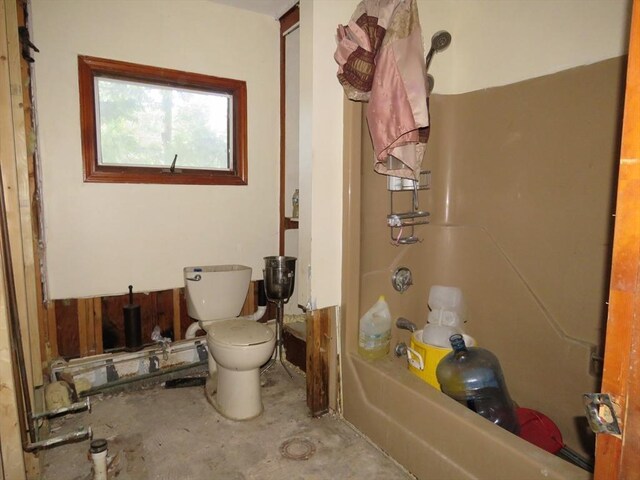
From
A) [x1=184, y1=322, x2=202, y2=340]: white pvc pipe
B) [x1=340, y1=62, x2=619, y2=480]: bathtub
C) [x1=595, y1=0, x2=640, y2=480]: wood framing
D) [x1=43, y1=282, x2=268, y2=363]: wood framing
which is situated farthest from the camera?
[x1=184, y1=322, x2=202, y2=340]: white pvc pipe

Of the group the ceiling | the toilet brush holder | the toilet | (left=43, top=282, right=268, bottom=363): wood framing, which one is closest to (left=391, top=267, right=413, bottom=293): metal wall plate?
the toilet

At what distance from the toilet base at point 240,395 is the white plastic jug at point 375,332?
58cm

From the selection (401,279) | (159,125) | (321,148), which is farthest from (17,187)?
(401,279)

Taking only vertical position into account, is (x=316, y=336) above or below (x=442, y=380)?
above

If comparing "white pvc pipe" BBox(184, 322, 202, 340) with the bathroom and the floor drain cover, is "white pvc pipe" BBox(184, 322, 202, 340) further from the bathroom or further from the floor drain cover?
the floor drain cover

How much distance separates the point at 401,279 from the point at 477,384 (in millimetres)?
613

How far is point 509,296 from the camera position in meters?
1.92

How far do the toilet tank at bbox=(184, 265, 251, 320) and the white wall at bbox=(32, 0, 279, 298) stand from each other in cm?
20

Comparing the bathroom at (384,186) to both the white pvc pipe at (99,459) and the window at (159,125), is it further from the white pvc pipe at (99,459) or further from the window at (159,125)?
the white pvc pipe at (99,459)

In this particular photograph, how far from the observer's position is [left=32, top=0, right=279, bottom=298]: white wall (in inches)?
80.0

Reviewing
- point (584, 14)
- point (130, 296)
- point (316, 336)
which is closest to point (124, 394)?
point (130, 296)

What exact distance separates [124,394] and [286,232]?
1420 mm

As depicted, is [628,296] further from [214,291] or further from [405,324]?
[214,291]

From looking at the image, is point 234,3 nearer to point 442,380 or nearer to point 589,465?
point 442,380
